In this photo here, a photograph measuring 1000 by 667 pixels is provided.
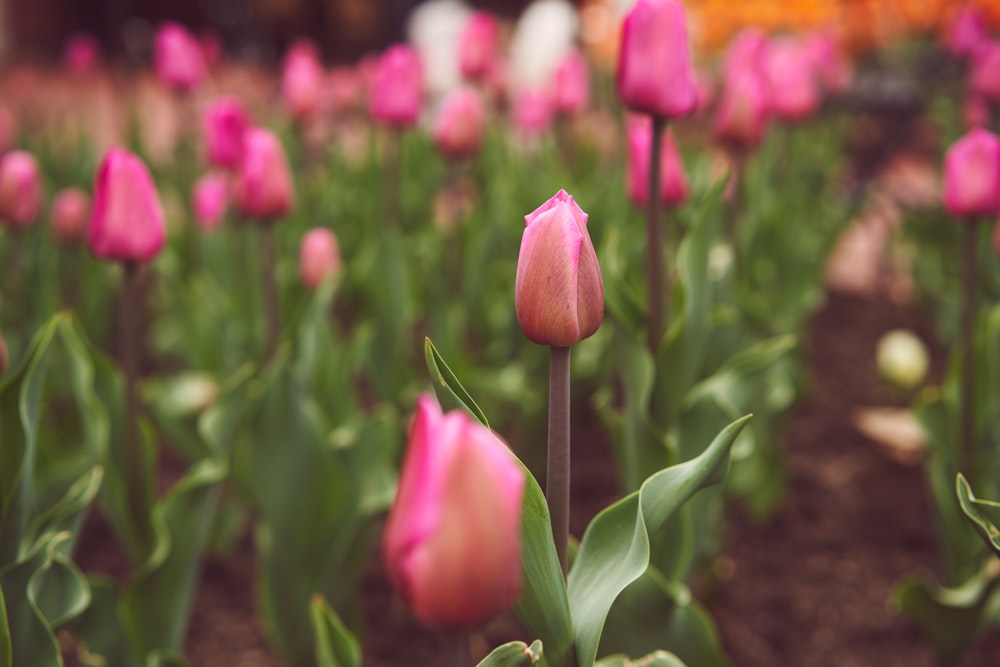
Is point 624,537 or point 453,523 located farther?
point 624,537

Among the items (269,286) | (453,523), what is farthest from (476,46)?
(453,523)

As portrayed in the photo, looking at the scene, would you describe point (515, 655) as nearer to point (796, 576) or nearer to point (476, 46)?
point (796, 576)

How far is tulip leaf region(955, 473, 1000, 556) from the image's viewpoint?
25.2 inches

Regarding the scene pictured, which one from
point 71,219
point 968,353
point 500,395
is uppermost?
point 71,219

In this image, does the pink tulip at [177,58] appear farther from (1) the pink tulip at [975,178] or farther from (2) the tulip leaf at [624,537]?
(2) the tulip leaf at [624,537]

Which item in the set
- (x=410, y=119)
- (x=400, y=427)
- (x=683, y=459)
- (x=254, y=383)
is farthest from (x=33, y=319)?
(x=683, y=459)

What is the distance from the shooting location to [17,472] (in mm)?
751

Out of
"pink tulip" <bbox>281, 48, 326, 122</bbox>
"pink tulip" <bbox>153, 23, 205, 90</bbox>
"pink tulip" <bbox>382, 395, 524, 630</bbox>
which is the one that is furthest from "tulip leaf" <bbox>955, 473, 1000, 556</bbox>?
"pink tulip" <bbox>153, 23, 205, 90</bbox>

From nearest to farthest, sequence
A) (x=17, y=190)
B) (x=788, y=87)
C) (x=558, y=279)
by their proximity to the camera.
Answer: (x=558, y=279), (x=17, y=190), (x=788, y=87)

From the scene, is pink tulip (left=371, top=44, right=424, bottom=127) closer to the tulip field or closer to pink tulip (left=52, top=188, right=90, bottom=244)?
the tulip field

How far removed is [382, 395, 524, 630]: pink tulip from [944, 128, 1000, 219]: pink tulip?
0.80 m

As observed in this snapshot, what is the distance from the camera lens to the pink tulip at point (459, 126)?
1569 millimetres

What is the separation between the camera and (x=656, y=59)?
85cm

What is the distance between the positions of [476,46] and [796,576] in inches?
49.4
